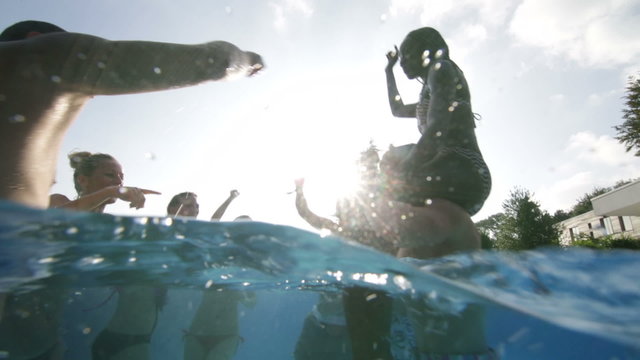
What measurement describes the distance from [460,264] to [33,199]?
3.92 meters

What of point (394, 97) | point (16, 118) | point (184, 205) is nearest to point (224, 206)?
point (184, 205)

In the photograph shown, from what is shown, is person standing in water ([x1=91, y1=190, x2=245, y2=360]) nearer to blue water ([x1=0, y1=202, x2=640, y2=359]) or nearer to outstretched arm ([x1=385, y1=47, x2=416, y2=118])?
blue water ([x1=0, y1=202, x2=640, y2=359])

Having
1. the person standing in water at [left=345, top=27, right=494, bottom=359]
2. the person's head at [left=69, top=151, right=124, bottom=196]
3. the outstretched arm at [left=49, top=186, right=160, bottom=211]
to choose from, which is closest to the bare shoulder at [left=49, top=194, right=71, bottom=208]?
the person's head at [left=69, top=151, right=124, bottom=196]

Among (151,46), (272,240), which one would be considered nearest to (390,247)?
(272,240)

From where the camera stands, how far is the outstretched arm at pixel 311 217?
5091 millimetres

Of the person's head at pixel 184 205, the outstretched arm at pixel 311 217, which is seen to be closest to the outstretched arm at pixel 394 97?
the outstretched arm at pixel 311 217

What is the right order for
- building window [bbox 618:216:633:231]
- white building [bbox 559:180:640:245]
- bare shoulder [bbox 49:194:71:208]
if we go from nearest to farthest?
bare shoulder [bbox 49:194:71:208] → white building [bbox 559:180:640:245] → building window [bbox 618:216:633:231]

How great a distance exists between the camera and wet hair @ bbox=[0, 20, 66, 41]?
2271 millimetres

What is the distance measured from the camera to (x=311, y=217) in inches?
204

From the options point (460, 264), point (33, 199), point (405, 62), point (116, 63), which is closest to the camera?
point (116, 63)

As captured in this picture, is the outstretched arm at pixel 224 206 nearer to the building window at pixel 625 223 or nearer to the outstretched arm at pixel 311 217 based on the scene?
the outstretched arm at pixel 311 217

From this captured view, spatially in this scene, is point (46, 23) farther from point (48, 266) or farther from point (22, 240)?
point (48, 266)

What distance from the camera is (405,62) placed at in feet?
13.4

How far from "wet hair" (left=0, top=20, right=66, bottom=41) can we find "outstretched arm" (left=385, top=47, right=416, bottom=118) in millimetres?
4065
